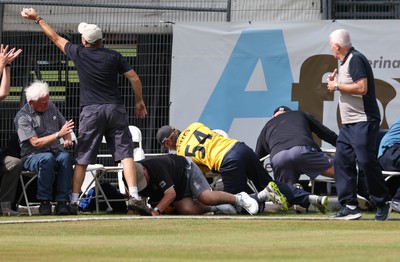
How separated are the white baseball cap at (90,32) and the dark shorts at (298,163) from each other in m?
2.47

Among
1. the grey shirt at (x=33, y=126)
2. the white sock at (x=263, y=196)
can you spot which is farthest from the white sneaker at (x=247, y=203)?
the grey shirt at (x=33, y=126)

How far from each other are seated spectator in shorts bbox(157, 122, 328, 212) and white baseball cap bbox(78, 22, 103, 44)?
1270mm

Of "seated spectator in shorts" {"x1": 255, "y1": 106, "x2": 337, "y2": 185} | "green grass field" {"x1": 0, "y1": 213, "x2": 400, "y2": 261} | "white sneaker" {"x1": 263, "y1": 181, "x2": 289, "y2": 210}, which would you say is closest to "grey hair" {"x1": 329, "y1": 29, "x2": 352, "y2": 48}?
"green grass field" {"x1": 0, "y1": 213, "x2": 400, "y2": 261}

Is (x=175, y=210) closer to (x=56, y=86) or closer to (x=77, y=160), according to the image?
(x=77, y=160)

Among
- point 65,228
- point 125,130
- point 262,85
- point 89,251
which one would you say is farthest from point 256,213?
point 89,251

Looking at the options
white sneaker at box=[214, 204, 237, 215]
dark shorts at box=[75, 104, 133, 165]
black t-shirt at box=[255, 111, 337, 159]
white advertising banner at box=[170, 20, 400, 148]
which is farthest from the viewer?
white advertising banner at box=[170, 20, 400, 148]

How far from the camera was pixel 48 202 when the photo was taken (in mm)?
13344

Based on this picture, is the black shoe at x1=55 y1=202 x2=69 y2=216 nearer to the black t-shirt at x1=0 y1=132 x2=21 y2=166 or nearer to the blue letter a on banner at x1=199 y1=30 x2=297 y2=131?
the black t-shirt at x1=0 y1=132 x2=21 y2=166

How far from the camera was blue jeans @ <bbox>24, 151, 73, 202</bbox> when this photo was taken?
522 inches

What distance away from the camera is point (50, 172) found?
13273 mm

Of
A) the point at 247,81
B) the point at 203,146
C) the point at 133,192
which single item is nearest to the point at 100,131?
the point at 133,192

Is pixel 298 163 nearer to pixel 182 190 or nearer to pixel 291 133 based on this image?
pixel 291 133

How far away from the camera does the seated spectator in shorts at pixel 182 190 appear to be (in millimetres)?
12719

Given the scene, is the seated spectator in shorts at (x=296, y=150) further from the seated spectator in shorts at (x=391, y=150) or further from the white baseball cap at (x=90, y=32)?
the white baseball cap at (x=90, y=32)
